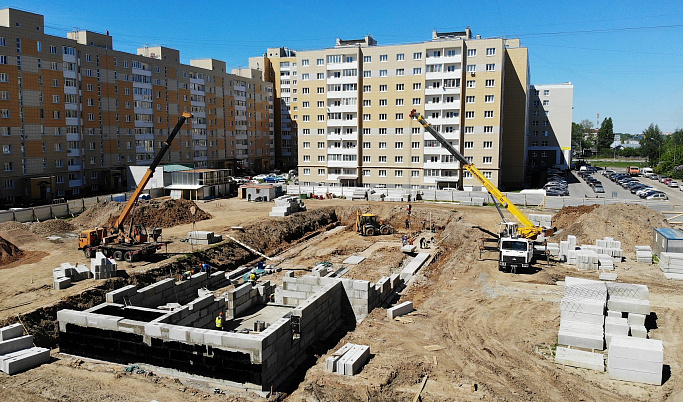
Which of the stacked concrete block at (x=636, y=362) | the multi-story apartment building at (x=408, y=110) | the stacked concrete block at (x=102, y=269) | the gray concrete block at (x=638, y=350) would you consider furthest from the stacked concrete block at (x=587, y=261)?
the multi-story apartment building at (x=408, y=110)

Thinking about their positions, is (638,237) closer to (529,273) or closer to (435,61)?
(529,273)

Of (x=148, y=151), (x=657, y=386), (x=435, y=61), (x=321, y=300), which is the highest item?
(x=435, y=61)

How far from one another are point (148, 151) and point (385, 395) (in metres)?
57.6

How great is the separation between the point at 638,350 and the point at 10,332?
18.2 meters

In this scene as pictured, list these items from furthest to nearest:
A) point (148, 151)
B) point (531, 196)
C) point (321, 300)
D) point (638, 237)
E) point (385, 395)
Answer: point (148, 151) → point (531, 196) → point (638, 237) → point (321, 300) → point (385, 395)

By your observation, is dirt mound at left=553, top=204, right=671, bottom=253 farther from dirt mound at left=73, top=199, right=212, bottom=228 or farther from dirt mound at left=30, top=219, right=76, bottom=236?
dirt mound at left=30, top=219, right=76, bottom=236

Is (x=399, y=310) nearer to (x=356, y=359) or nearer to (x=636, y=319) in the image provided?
(x=356, y=359)

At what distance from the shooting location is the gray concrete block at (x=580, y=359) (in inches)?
571

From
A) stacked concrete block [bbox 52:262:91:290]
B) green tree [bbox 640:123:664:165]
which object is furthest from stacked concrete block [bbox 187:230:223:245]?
green tree [bbox 640:123:664:165]

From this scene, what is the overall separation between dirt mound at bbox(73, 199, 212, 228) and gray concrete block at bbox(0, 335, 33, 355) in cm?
2144

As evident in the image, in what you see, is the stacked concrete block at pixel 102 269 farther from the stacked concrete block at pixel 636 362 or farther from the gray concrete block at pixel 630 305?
the gray concrete block at pixel 630 305

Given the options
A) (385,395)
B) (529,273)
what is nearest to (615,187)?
(529,273)

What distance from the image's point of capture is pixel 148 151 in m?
63.4

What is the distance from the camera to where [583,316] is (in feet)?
55.6
